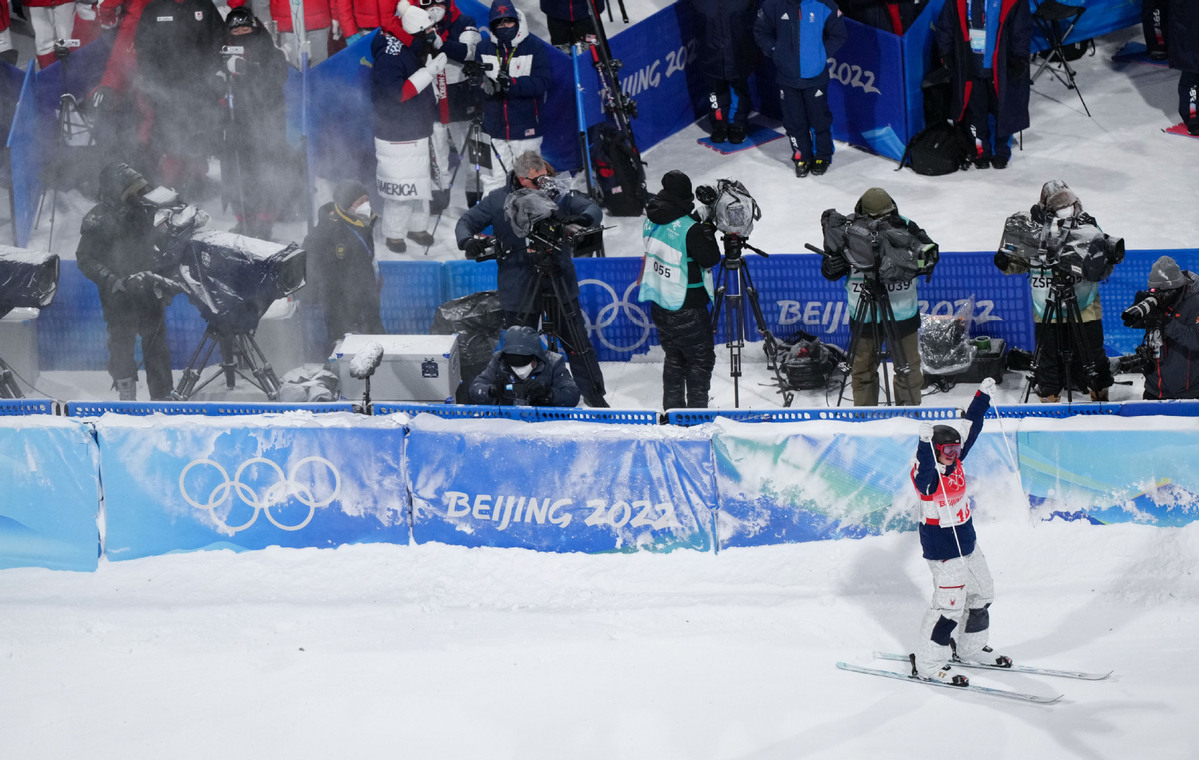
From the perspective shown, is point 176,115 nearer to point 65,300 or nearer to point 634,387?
point 65,300

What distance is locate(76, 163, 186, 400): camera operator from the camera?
10.2 m

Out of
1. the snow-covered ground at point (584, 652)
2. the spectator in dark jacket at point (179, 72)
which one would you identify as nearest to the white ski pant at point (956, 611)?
the snow-covered ground at point (584, 652)

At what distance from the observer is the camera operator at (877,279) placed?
912 cm

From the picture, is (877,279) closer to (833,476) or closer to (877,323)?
(877,323)

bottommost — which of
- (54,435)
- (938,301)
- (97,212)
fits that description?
(54,435)

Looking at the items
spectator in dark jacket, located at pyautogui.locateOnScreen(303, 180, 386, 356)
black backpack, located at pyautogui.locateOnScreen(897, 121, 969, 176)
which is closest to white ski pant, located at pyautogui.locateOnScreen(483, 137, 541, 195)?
spectator in dark jacket, located at pyautogui.locateOnScreen(303, 180, 386, 356)

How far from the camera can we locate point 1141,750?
21.3ft

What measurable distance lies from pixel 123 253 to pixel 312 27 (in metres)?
3.79

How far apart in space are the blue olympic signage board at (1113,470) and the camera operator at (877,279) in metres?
1.49

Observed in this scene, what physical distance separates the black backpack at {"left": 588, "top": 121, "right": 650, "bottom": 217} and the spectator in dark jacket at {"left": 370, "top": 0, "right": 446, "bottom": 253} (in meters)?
1.51

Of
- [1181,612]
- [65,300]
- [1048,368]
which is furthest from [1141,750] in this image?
[65,300]

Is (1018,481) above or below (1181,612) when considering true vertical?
above

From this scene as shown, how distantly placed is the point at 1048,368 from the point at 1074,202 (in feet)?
3.89

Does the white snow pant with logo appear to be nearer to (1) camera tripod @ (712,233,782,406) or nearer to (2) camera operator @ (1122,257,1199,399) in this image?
(1) camera tripod @ (712,233,782,406)
